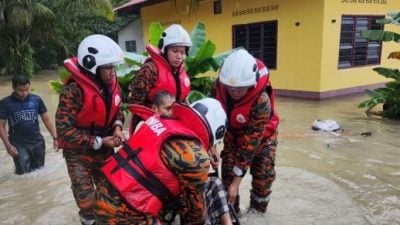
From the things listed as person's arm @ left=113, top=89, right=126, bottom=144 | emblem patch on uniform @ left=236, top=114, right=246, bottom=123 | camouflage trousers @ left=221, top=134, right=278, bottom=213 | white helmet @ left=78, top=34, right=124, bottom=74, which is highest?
white helmet @ left=78, top=34, right=124, bottom=74

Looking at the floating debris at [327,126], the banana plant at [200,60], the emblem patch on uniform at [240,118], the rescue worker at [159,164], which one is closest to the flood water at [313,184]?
the floating debris at [327,126]

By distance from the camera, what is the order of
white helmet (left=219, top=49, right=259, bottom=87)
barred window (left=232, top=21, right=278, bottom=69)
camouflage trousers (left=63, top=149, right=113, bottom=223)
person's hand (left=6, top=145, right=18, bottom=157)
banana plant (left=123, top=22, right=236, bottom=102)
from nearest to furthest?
white helmet (left=219, top=49, right=259, bottom=87) < camouflage trousers (left=63, top=149, right=113, bottom=223) < person's hand (left=6, top=145, right=18, bottom=157) < banana plant (left=123, top=22, right=236, bottom=102) < barred window (left=232, top=21, right=278, bottom=69)

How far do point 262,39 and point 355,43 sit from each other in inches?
104

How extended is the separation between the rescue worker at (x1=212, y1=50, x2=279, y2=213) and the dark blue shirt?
302cm

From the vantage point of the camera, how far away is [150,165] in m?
2.06

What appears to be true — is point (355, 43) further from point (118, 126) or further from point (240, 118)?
point (118, 126)

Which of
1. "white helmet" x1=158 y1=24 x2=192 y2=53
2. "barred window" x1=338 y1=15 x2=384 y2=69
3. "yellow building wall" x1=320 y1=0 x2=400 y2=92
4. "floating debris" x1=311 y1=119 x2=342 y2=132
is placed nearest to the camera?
"white helmet" x1=158 y1=24 x2=192 y2=53

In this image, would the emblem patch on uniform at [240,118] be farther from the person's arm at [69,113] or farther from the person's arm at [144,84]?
the person's arm at [69,113]

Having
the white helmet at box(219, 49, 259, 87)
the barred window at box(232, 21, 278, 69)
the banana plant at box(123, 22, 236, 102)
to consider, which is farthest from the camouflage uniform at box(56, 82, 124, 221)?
the barred window at box(232, 21, 278, 69)

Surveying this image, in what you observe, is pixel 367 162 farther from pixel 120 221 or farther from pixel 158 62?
pixel 120 221

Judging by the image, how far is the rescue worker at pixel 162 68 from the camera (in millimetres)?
3611

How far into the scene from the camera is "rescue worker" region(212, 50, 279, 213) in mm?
2959

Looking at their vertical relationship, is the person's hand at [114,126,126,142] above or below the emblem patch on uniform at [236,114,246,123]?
below

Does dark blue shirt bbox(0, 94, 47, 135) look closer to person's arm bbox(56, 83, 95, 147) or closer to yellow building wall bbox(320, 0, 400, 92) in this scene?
person's arm bbox(56, 83, 95, 147)
